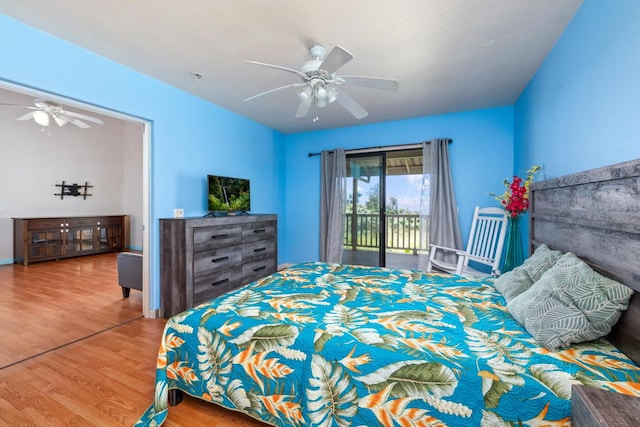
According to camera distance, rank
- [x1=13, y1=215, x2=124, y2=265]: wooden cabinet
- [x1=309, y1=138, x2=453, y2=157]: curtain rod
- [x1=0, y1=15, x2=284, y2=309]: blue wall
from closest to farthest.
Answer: [x1=0, y1=15, x2=284, y2=309]: blue wall < [x1=309, y1=138, x2=453, y2=157]: curtain rod < [x1=13, y1=215, x2=124, y2=265]: wooden cabinet

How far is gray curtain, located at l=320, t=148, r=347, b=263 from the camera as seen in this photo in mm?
4613

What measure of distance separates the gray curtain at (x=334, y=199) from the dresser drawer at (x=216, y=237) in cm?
161

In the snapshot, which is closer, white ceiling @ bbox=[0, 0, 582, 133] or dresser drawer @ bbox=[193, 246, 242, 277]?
white ceiling @ bbox=[0, 0, 582, 133]

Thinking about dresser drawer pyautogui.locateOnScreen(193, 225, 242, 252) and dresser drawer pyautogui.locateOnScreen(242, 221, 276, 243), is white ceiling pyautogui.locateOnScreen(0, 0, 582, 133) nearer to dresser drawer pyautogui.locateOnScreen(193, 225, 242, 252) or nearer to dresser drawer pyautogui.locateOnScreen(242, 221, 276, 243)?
dresser drawer pyautogui.locateOnScreen(193, 225, 242, 252)

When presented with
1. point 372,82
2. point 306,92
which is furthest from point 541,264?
point 306,92

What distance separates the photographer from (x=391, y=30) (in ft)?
6.83

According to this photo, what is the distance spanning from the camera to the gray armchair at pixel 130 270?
3252mm

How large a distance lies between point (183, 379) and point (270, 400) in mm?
567

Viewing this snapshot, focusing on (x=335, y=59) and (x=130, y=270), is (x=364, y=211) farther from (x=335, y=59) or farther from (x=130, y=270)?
(x=130, y=270)

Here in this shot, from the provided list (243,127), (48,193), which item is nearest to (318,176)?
(243,127)

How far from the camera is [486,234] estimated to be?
347 centimetres

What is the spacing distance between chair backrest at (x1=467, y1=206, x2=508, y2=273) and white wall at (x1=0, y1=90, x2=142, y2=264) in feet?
19.8

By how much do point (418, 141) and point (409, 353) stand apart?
3620 millimetres

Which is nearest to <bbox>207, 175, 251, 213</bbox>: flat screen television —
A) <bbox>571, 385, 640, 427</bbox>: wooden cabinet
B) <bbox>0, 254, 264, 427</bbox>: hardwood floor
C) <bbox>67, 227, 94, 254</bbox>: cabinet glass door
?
<bbox>0, 254, 264, 427</bbox>: hardwood floor
